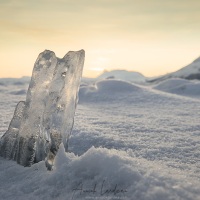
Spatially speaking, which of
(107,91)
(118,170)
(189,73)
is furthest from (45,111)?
(189,73)

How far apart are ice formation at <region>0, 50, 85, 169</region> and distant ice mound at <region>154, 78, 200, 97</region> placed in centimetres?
756

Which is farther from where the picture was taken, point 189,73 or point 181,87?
point 189,73

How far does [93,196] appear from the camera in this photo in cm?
150

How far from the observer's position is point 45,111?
223 cm

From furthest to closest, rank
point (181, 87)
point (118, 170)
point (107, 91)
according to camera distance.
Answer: point (181, 87), point (107, 91), point (118, 170)

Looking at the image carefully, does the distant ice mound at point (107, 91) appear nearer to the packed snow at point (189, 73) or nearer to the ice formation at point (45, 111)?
the ice formation at point (45, 111)

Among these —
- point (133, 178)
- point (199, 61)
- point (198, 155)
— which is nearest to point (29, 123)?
point (133, 178)

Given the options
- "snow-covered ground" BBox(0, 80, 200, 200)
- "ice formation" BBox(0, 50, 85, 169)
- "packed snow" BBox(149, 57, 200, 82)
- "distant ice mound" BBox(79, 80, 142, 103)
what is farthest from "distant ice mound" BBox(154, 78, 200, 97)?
"packed snow" BBox(149, 57, 200, 82)

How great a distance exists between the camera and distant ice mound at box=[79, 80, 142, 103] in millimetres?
8219

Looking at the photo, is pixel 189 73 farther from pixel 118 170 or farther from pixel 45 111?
pixel 118 170

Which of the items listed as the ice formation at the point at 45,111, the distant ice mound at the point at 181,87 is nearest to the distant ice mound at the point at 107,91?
the distant ice mound at the point at 181,87

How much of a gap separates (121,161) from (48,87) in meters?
0.95

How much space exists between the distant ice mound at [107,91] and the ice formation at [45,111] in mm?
5573

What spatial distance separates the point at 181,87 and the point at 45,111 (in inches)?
344
